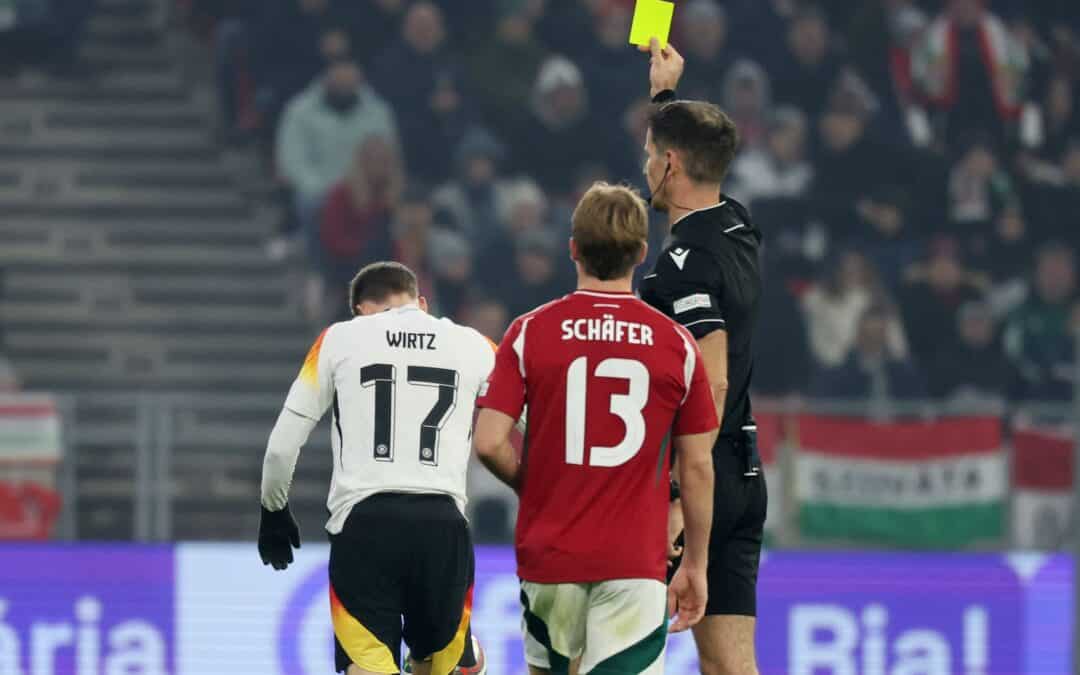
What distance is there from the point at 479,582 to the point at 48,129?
7615 millimetres

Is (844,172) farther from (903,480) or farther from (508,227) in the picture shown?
(903,480)

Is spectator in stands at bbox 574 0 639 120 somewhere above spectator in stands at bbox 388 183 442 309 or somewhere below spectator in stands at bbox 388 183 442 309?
above

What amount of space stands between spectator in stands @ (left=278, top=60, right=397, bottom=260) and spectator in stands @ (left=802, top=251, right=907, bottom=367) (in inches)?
132

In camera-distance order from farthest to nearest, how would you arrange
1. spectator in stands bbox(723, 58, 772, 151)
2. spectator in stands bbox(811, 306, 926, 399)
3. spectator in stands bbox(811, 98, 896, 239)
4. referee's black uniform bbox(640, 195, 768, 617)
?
spectator in stands bbox(723, 58, 772, 151) → spectator in stands bbox(811, 98, 896, 239) → spectator in stands bbox(811, 306, 926, 399) → referee's black uniform bbox(640, 195, 768, 617)

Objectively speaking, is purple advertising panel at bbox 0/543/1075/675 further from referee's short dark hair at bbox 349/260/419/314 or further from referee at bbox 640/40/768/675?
referee at bbox 640/40/768/675

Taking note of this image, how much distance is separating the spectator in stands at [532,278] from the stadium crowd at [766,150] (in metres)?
0.02

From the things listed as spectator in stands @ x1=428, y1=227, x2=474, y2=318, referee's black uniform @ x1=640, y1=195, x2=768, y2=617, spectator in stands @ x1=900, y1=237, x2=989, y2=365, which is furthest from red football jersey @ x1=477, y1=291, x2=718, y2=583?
spectator in stands @ x1=900, y1=237, x2=989, y2=365

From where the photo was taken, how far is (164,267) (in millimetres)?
15391

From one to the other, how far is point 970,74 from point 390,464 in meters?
9.88

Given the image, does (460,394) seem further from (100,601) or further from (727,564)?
(100,601)

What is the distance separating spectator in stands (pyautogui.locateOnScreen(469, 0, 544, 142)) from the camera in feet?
47.7

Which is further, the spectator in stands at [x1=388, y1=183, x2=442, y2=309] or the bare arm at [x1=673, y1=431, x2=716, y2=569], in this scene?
the spectator in stands at [x1=388, y1=183, x2=442, y2=309]

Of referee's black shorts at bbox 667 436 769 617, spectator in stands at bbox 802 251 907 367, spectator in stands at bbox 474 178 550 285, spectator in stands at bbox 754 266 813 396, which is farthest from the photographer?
spectator in stands at bbox 474 178 550 285

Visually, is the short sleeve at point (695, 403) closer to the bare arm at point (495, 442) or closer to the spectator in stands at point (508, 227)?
the bare arm at point (495, 442)
